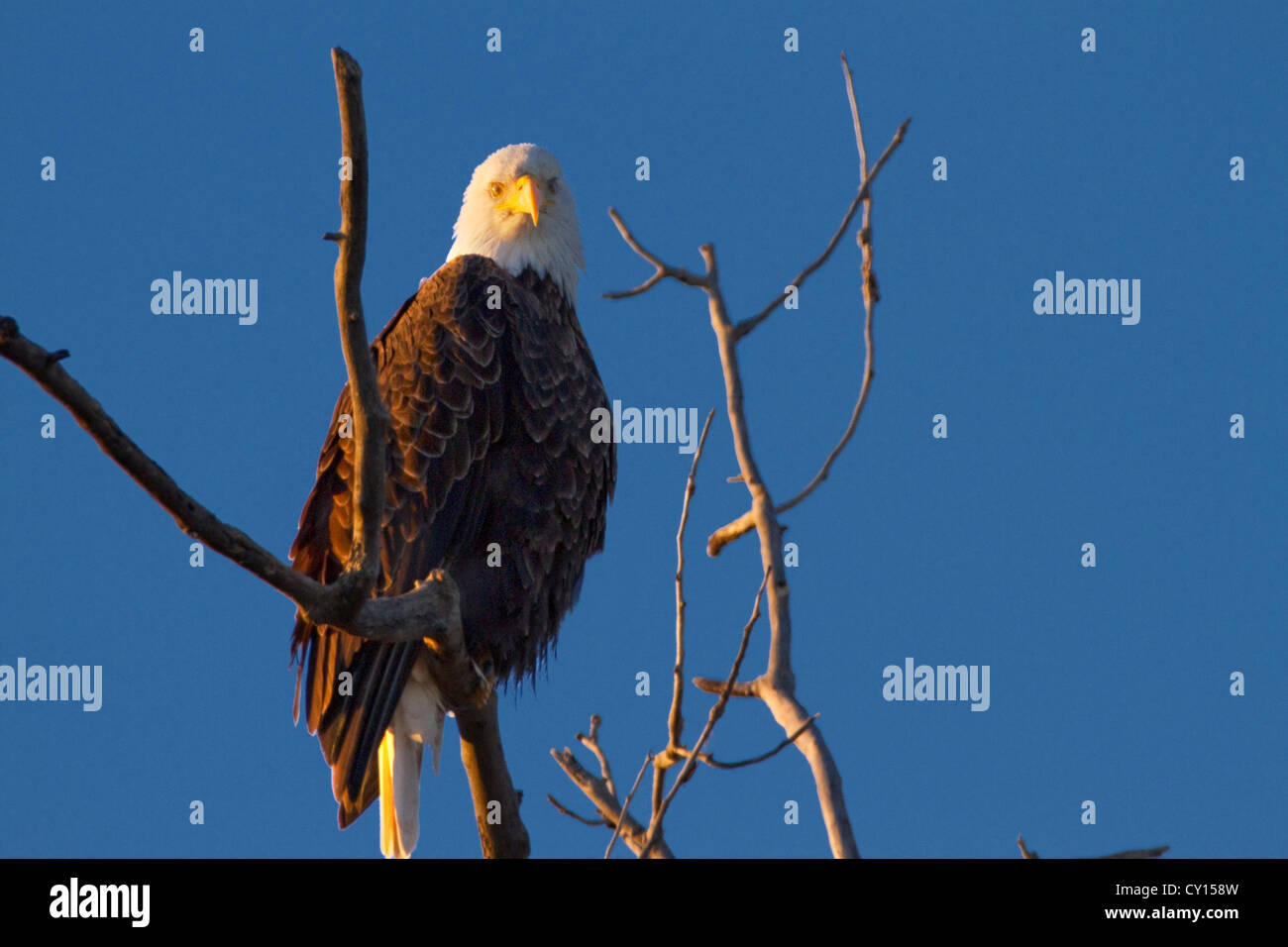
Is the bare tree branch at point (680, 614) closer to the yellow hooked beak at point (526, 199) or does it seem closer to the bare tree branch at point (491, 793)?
the bare tree branch at point (491, 793)

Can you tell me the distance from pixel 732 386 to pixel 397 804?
2.23 metres

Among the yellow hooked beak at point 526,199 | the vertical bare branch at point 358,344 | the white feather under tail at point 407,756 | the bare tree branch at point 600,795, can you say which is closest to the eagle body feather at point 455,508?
the white feather under tail at point 407,756

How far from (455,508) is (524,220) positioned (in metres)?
1.48

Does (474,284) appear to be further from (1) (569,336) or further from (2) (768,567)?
(2) (768,567)

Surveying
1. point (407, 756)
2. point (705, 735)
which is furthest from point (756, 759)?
point (407, 756)

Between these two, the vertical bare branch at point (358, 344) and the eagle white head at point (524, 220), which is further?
the eagle white head at point (524, 220)

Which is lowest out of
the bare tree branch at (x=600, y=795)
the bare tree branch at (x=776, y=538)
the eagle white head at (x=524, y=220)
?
the bare tree branch at (x=600, y=795)

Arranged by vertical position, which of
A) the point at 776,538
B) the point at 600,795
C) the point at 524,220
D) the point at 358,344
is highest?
the point at 524,220

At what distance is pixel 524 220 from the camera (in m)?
6.02

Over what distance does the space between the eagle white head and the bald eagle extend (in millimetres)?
298

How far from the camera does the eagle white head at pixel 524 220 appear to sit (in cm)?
600

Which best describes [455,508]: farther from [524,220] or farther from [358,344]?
[358,344]

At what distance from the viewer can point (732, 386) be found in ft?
11.6
